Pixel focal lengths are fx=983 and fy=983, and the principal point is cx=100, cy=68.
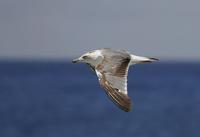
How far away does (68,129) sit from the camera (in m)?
45.2

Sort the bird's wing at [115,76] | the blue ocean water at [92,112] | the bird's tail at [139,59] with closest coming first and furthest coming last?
1. the bird's wing at [115,76]
2. the bird's tail at [139,59]
3. the blue ocean water at [92,112]

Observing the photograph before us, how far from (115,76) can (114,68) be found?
14 centimetres

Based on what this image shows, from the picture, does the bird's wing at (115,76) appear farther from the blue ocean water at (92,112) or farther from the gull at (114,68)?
the blue ocean water at (92,112)

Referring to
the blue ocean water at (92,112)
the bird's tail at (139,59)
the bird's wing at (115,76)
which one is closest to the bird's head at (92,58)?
the bird's wing at (115,76)

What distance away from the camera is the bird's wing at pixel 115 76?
35.1 ft

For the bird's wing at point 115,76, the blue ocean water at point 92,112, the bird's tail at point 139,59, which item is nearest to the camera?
the bird's wing at point 115,76

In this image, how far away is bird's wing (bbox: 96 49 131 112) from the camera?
10712 millimetres

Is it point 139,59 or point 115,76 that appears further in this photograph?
point 139,59

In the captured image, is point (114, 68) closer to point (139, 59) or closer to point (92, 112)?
point (139, 59)

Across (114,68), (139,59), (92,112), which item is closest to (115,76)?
(114,68)

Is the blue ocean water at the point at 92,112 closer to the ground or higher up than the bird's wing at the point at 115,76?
closer to the ground

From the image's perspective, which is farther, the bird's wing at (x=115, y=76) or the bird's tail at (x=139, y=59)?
the bird's tail at (x=139, y=59)

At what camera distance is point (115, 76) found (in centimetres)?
1123

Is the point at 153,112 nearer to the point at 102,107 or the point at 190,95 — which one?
the point at 102,107
